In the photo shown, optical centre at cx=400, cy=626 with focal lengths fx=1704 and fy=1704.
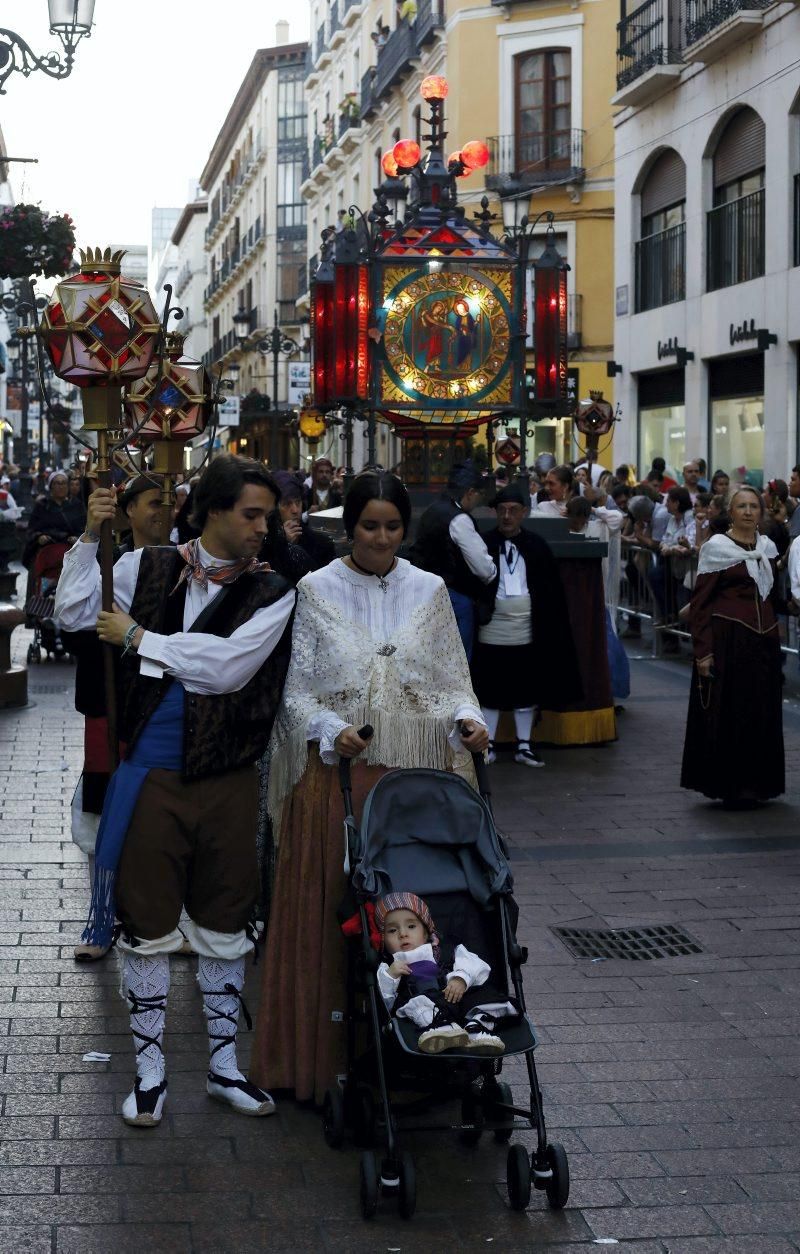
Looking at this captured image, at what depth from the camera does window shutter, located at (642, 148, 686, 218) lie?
27.5m

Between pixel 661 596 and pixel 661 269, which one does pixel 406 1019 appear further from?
pixel 661 269

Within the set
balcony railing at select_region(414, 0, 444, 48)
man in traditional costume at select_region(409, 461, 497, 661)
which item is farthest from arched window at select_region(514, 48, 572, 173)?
man in traditional costume at select_region(409, 461, 497, 661)

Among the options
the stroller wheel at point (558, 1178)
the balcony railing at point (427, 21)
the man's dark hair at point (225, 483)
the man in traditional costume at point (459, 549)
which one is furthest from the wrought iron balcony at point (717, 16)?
the stroller wheel at point (558, 1178)

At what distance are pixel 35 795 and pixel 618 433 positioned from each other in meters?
21.5

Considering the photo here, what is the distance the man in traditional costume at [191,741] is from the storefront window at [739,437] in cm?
1899

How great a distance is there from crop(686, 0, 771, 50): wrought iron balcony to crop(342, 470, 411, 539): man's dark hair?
20492 millimetres

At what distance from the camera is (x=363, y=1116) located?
462cm

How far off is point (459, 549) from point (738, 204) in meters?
16.0

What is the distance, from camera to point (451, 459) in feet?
47.8

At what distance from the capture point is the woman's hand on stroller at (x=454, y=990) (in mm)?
4336

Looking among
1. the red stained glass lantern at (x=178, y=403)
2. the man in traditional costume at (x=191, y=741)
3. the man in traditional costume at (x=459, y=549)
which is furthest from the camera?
the man in traditional costume at (x=459, y=549)

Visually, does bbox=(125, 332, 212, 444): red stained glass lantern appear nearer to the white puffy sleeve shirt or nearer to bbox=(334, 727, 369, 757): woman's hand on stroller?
the white puffy sleeve shirt

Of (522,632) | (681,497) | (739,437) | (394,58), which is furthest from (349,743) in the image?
(394,58)

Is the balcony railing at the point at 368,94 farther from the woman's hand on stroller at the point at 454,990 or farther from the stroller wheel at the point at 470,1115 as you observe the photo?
the woman's hand on stroller at the point at 454,990
